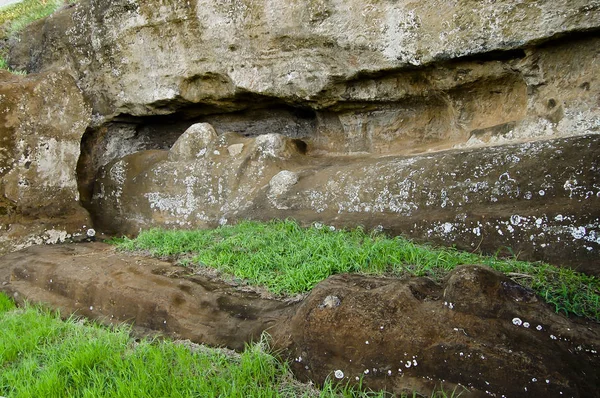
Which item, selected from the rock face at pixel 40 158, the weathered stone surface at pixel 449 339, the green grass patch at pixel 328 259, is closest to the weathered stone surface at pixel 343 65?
the rock face at pixel 40 158

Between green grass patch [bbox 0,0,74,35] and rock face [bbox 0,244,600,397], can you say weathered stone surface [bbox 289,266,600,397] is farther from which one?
green grass patch [bbox 0,0,74,35]

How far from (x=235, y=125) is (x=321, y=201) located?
3165mm

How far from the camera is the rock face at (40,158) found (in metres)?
5.94

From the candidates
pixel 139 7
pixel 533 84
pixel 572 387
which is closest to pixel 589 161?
pixel 533 84

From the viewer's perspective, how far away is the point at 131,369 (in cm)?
281

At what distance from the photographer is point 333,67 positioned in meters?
6.00

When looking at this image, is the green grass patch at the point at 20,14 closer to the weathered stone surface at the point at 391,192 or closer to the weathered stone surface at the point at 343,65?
the weathered stone surface at the point at 343,65

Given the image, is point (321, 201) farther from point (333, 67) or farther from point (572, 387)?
point (572, 387)

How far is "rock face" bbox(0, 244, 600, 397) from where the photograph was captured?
7.06 feet

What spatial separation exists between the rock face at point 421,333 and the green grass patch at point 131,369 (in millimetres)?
142

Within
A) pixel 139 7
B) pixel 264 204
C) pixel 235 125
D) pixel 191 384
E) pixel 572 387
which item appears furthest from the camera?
pixel 235 125

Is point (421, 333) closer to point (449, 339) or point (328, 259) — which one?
point (449, 339)

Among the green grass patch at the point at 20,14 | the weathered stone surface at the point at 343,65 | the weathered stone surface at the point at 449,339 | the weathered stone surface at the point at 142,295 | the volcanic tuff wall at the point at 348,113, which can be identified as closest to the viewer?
the weathered stone surface at the point at 449,339

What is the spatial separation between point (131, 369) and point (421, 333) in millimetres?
1668
